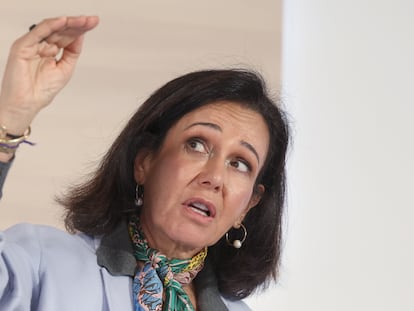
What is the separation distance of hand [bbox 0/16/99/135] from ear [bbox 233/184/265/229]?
2.17 ft

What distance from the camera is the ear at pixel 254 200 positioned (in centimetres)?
224

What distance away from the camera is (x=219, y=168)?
205 cm

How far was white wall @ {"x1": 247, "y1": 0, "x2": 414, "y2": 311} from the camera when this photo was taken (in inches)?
125

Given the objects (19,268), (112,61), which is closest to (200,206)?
(19,268)

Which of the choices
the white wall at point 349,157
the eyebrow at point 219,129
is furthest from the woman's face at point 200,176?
the white wall at point 349,157

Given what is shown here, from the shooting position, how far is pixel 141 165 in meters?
2.14

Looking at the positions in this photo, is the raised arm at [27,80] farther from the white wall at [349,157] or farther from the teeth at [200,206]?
the white wall at [349,157]

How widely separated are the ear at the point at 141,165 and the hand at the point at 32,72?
0.48m

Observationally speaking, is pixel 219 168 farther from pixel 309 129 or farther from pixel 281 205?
pixel 309 129

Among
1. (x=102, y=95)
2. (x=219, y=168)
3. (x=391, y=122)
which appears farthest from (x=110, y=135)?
(x=219, y=168)

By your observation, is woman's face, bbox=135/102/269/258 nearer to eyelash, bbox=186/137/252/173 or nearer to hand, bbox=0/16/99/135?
eyelash, bbox=186/137/252/173

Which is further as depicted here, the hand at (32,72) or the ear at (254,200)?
the ear at (254,200)

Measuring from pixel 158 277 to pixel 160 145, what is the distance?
0.80 ft

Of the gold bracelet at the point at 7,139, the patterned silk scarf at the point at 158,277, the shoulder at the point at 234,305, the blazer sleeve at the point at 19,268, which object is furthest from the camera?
the shoulder at the point at 234,305
